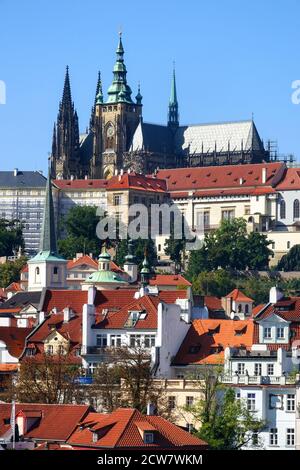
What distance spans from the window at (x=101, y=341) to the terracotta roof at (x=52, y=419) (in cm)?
1606

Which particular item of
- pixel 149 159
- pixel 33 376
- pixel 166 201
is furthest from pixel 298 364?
pixel 149 159

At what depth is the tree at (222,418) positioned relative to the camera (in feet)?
144

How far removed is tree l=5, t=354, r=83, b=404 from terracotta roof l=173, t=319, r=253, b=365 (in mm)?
3371

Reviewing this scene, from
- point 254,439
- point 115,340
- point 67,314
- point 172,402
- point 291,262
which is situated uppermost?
point 291,262

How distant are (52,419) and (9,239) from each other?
372 feet

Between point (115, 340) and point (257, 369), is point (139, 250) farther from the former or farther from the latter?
point (257, 369)

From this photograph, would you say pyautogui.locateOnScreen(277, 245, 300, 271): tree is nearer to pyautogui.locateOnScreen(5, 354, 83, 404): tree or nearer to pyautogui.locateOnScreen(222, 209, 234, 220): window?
pyautogui.locateOnScreen(222, 209, 234, 220): window

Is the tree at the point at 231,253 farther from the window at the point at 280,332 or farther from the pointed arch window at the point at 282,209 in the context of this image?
the window at the point at 280,332

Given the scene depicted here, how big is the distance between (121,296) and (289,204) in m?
102

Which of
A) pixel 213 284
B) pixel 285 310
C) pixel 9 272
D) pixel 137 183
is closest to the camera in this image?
pixel 285 310

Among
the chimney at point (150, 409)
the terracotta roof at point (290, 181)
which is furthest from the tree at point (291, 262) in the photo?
the chimney at point (150, 409)

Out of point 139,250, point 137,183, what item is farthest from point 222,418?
point 137,183

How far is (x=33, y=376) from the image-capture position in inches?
2052

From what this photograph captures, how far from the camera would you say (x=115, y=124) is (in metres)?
186
